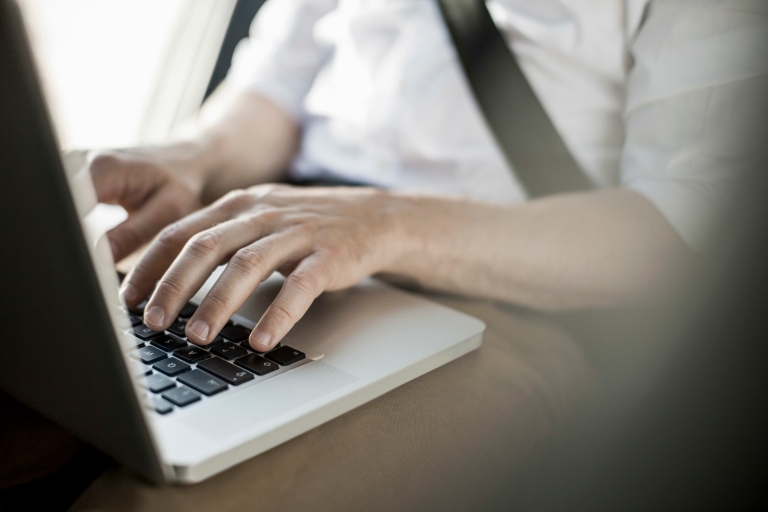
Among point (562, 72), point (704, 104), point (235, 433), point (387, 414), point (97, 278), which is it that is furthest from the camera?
point (562, 72)

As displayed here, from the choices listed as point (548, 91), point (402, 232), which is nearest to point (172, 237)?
point (402, 232)

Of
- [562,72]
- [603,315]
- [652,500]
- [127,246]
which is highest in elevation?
[562,72]

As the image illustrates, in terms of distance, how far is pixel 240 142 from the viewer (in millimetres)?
1008

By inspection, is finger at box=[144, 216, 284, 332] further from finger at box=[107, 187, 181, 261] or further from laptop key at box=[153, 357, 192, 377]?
finger at box=[107, 187, 181, 261]

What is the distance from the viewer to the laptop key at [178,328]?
0.50m

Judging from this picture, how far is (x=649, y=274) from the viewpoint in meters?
0.68

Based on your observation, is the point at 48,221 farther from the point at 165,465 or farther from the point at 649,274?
the point at 649,274

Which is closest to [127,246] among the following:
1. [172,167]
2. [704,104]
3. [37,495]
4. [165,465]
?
Result: [172,167]

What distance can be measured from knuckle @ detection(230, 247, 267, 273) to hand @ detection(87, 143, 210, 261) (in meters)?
0.27

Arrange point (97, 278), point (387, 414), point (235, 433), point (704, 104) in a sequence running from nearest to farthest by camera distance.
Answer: point (97, 278) → point (235, 433) → point (387, 414) → point (704, 104)

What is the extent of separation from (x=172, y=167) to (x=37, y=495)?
50cm

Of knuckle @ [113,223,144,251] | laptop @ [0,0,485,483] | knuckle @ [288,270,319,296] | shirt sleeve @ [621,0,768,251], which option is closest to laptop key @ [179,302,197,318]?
laptop @ [0,0,485,483]

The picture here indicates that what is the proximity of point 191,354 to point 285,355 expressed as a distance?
0.07m

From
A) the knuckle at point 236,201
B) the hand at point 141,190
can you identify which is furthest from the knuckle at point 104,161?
the knuckle at point 236,201
